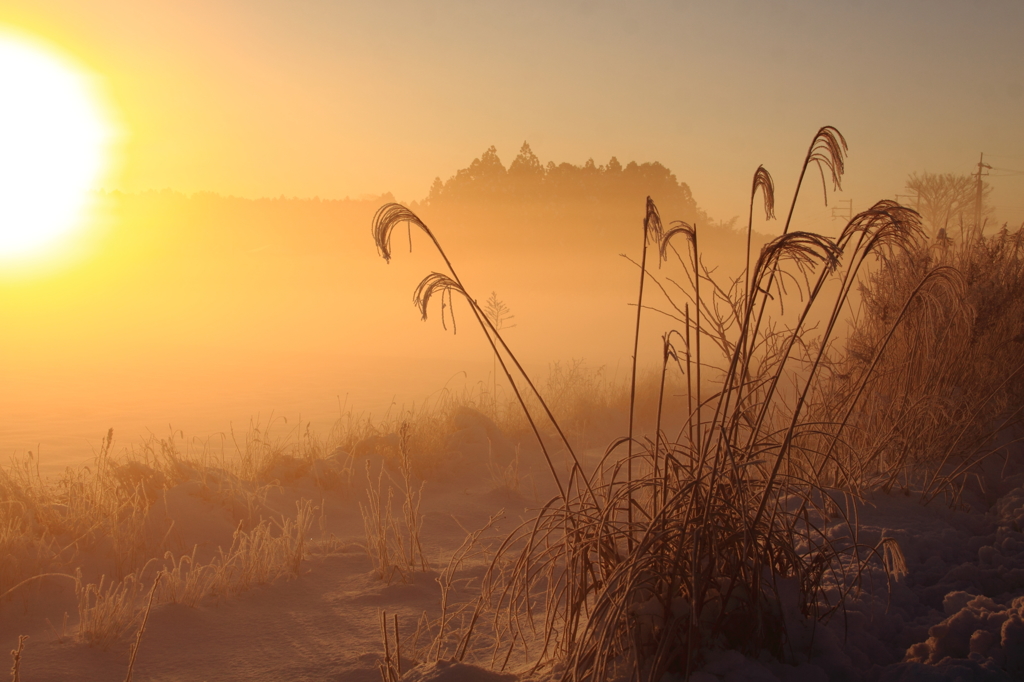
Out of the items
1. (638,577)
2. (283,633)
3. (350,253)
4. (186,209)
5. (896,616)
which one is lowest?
(283,633)

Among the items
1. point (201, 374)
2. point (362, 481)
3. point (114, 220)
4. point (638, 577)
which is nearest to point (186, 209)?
point (114, 220)

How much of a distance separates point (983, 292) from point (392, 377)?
1339cm

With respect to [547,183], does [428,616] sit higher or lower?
lower

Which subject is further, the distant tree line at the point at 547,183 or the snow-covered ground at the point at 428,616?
the distant tree line at the point at 547,183

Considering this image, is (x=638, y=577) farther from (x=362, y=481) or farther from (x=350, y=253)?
(x=350, y=253)

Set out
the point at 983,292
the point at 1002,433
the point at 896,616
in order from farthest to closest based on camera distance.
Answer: the point at 1002,433, the point at 983,292, the point at 896,616

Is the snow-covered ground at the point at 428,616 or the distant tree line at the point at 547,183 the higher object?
the distant tree line at the point at 547,183

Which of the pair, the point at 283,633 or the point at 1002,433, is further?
the point at 1002,433

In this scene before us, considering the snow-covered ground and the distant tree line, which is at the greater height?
the distant tree line

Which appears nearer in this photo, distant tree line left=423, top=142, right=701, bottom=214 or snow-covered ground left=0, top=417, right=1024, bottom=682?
snow-covered ground left=0, top=417, right=1024, bottom=682

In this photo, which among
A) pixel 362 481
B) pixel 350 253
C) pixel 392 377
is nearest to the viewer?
pixel 362 481

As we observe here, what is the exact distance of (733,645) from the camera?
6.05 ft

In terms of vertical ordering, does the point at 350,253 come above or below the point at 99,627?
above

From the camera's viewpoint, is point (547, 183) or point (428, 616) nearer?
point (428, 616)
